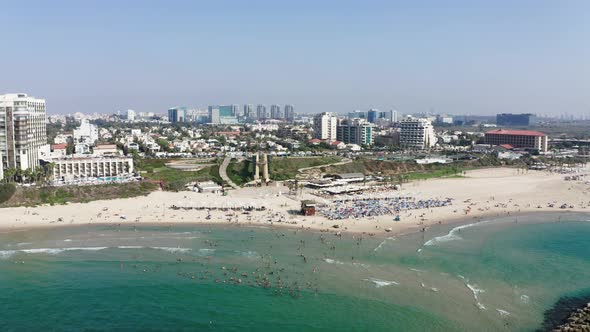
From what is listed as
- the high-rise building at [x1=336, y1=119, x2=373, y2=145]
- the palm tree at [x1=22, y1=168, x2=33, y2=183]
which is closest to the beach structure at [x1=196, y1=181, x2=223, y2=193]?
the palm tree at [x1=22, y1=168, x2=33, y2=183]

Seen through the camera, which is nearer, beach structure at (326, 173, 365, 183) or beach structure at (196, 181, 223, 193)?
beach structure at (196, 181, 223, 193)

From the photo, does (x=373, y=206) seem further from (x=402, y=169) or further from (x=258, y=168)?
(x=402, y=169)

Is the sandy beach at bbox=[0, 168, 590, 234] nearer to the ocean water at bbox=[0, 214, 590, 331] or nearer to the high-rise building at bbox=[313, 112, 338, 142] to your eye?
the ocean water at bbox=[0, 214, 590, 331]

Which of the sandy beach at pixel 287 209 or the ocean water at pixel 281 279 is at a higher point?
the sandy beach at pixel 287 209

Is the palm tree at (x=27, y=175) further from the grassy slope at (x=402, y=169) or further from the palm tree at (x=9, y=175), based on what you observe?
the grassy slope at (x=402, y=169)

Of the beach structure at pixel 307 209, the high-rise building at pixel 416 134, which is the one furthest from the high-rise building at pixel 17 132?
the high-rise building at pixel 416 134

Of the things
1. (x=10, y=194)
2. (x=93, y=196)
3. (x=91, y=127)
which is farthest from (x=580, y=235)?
(x=91, y=127)
